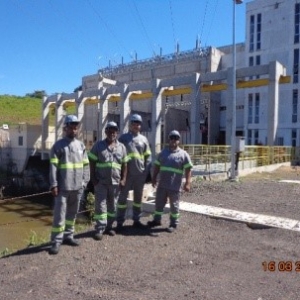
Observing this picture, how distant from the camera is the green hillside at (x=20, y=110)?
58.0 meters

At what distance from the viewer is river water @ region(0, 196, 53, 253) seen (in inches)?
586

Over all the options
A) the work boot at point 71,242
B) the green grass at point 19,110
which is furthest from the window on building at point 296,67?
the green grass at point 19,110

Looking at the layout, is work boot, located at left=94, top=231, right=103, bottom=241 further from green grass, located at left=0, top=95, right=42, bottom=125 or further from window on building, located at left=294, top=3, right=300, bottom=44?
green grass, located at left=0, top=95, right=42, bottom=125

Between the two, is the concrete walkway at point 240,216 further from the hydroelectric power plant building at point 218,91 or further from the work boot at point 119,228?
the hydroelectric power plant building at point 218,91

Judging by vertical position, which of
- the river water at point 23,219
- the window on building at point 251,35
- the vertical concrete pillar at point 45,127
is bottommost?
the river water at point 23,219

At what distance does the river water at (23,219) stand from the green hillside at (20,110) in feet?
104

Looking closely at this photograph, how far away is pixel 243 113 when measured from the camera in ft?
127

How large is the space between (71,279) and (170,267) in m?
1.24

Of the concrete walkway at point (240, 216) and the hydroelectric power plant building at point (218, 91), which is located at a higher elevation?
the hydroelectric power plant building at point (218, 91)

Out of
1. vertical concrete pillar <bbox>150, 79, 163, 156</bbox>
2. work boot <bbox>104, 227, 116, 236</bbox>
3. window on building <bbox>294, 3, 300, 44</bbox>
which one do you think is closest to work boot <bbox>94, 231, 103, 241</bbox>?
work boot <bbox>104, 227, 116, 236</bbox>

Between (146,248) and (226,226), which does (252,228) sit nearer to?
(226,226)

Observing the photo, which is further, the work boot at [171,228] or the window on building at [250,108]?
the window on building at [250,108]

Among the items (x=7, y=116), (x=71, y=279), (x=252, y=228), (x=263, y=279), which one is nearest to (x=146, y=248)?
(x=71, y=279)

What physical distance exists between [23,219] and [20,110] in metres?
46.8
